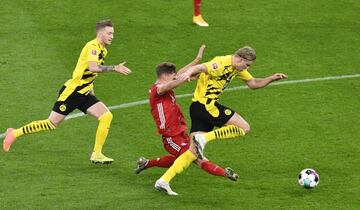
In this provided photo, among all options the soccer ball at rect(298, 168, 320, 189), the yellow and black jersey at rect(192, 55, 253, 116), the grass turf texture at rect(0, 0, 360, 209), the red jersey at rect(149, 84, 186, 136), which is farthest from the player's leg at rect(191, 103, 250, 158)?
the soccer ball at rect(298, 168, 320, 189)

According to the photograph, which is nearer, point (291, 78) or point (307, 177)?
point (307, 177)

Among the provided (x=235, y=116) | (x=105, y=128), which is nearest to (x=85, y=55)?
(x=105, y=128)

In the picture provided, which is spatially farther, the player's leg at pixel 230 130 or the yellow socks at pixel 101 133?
the yellow socks at pixel 101 133

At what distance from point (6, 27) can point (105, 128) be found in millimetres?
8795

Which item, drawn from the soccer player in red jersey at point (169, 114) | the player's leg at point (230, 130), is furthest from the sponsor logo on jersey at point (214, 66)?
the player's leg at point (230, 130)

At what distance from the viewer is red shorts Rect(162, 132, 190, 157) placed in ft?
52.7

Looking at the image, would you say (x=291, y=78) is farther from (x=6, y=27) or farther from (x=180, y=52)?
(x=6, y=27)

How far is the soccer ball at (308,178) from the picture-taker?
606 inches

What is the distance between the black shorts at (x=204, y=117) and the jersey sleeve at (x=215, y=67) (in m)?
0.58

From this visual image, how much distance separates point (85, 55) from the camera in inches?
672

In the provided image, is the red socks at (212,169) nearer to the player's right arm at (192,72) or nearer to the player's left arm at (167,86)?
the player's left arm at (167,86)

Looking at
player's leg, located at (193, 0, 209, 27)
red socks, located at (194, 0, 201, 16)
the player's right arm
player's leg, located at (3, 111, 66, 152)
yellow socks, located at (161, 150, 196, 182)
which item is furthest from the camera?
player's leg, located at (193, 0, 209, 27)

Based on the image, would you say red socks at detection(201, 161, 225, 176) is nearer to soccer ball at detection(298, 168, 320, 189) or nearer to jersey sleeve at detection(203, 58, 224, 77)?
soccer ball at detection(298, 168, 320, 189)

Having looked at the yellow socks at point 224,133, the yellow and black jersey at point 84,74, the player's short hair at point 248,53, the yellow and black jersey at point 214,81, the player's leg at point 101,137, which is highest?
the player's short hair at point 248,53
